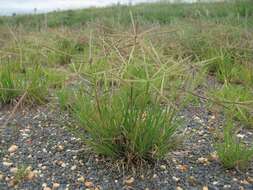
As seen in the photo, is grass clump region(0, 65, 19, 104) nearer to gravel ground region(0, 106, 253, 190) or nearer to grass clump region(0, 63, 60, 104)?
grass clump region(0, 63, 60, 104)

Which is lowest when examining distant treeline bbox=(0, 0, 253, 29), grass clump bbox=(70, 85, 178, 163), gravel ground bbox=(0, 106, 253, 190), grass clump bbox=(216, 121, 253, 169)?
gravel ground bbox=(0, 106, 253, 190)

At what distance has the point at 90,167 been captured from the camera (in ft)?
6.81

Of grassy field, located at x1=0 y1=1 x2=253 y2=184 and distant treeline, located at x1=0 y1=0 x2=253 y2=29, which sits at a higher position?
distant treeline, located at x1=0 y1=0 x2=253 y2=29

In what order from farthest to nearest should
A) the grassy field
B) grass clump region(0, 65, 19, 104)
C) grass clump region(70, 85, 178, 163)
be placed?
grass clump region(0, 65, 19, 104) < grass clump region(70, 85, 178, 163) < the grassy field

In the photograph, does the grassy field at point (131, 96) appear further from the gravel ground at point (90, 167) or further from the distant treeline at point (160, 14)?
the distant treeline at point (160, 14)

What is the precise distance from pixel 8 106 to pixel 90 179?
1410 millimetres

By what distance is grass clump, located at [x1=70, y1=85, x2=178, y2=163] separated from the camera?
1.92 metres

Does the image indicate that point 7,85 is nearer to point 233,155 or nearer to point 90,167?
point 90,167

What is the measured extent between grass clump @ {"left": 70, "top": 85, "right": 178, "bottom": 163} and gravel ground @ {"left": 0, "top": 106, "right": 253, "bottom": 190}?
108 mm

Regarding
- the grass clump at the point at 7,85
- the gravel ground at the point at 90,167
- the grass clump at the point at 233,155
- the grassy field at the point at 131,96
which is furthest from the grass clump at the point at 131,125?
the grass clump at the point at 7,85

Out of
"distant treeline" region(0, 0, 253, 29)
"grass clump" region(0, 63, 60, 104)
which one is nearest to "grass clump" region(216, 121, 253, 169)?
"grass clump" region(0, 63, 60, 104)

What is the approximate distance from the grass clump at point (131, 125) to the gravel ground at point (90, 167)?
0.36 feet

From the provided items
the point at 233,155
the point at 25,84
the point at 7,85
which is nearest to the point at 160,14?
the point at 25,84

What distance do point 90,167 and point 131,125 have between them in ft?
1.24
